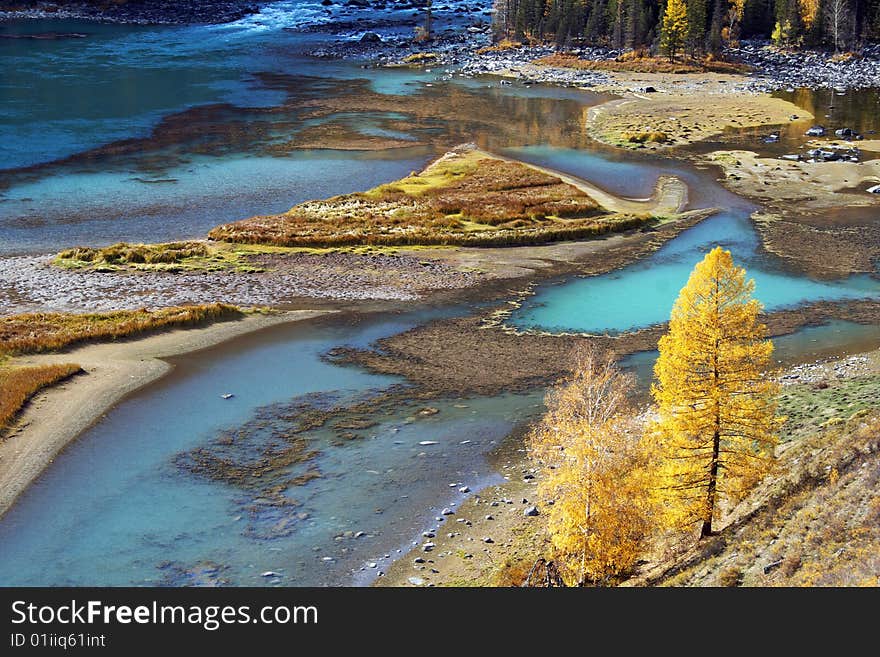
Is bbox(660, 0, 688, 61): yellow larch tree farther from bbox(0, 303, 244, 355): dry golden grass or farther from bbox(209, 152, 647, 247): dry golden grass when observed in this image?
bbox(0, 303, 244, 355): dry golden grass

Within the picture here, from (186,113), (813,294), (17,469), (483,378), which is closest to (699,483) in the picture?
(483,378)

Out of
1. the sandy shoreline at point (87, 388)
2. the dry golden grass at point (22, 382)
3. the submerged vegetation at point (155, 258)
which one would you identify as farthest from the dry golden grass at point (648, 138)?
the dry golden grass at point (22, 382)

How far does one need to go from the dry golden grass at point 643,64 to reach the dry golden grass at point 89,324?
105 metres

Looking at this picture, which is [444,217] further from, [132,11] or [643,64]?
[132,11]

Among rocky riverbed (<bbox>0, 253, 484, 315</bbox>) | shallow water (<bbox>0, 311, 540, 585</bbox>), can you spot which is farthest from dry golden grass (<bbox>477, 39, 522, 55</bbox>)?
shallow water (<bbox>0, 311, 540, 585</bbox>)

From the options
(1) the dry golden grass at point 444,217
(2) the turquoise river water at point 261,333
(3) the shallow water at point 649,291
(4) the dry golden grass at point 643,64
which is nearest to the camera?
(2) the turquoise river water at point 261,333

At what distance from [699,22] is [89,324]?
118959 mm

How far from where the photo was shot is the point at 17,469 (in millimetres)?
33594

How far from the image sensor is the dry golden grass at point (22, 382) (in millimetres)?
37287

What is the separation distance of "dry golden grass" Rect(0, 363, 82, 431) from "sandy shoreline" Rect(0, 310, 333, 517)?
1.22 feet

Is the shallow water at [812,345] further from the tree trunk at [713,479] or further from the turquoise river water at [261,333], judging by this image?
the tree trunk at [713,479]

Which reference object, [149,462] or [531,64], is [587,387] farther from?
[531,64]

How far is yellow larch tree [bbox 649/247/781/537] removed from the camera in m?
25.6

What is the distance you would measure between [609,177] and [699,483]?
58.7 metres
